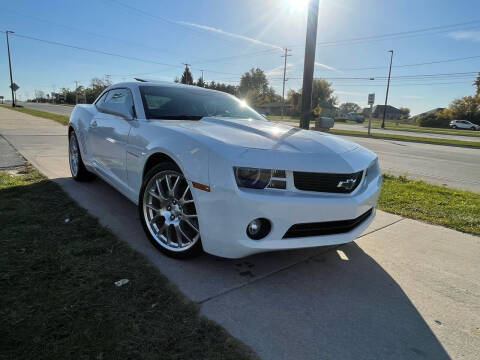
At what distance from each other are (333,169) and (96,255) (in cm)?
193

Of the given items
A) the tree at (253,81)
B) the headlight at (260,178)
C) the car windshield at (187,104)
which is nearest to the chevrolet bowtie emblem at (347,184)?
the headlight at (260,178)

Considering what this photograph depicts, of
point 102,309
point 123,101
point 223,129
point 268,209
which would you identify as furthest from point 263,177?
point 123,101

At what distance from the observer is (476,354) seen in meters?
1.78

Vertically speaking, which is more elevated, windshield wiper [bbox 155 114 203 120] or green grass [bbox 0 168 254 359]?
windshield wiper [bbox 155 114 203 120]

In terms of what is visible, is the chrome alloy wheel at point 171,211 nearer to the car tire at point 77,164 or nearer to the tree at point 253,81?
the car tire at point 77,164

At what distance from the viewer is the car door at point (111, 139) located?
10.5 ft

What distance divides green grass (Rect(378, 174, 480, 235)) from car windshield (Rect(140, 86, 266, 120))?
232cm

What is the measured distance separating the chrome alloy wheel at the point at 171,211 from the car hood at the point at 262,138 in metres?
0.44

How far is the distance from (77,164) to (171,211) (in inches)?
111

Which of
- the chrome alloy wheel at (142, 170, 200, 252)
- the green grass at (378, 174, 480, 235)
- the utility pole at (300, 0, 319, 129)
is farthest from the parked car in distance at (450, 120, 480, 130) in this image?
the chrome alloy wheel at (142, 170, 200, 252)

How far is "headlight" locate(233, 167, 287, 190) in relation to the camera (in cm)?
A: 210

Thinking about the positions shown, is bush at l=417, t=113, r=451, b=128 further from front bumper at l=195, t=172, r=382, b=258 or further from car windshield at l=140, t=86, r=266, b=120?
front bumper at l=195, t=172, r=382, b=258

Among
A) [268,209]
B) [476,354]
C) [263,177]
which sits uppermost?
[263,177]

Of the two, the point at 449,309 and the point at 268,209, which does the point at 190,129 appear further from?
the point at 449,309
